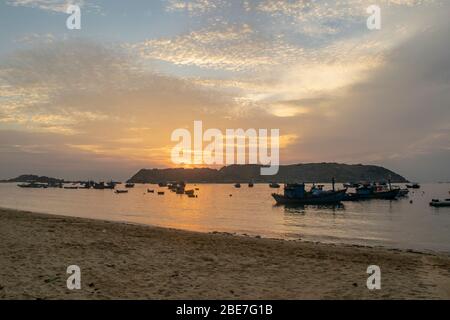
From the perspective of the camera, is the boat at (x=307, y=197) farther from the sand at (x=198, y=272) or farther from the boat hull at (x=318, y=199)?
the sand at (x=198, y=272)

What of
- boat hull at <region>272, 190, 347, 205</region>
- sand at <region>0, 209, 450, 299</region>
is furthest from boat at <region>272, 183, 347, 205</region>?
sand at <region>0, 209, 450, 299</region>

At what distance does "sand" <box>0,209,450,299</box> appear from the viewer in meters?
10.4

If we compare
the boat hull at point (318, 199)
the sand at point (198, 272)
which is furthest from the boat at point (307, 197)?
the sand at point (198, 272)

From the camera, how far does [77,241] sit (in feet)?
62.9

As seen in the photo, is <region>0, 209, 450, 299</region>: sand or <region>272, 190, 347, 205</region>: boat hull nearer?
<region>0, 209, 450, 299</region>: sand

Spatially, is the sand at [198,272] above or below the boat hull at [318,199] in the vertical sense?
above

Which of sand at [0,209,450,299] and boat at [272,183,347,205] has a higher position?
sand at [0,209,450,299]

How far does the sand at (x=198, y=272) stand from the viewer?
10.4m

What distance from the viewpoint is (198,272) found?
1313 centimetres

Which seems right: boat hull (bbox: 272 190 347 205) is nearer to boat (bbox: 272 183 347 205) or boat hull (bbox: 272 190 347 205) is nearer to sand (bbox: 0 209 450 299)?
boat (bbox: 272 183 347 205)
